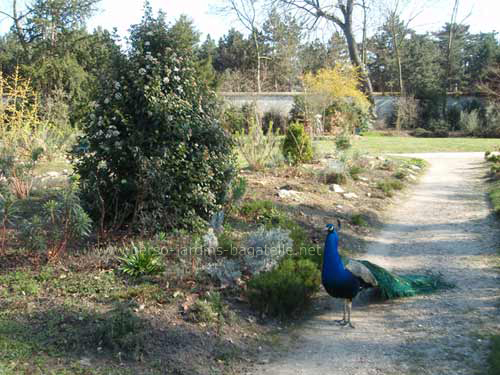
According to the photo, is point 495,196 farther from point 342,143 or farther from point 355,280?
point 355,280

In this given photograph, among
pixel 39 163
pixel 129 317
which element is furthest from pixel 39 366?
pixel 39 163

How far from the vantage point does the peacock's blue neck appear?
14.1 ft

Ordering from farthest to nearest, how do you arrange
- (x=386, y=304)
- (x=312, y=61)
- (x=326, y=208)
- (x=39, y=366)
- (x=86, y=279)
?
(x=312, y=61)
(x=326, y=208)
(x=386, y=304)
(x=86, y=279)
(x=39, y=366)

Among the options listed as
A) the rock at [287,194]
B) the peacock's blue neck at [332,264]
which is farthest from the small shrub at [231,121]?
the peacock's blue neck at [332,264]

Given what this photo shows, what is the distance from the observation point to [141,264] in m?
4.70

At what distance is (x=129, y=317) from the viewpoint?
373cm

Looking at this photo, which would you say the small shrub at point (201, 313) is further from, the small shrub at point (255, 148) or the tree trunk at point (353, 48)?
the tree trunk at point (353, 48)

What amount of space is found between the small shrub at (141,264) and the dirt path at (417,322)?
1462mm

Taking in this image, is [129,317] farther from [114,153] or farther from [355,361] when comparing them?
[114,153]

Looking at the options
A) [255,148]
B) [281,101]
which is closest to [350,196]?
[255,148]

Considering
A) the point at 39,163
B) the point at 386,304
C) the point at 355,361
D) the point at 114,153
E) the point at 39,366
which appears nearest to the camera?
the point at 39,366

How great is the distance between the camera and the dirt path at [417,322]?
3.77m

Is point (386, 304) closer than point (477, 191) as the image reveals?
Yes

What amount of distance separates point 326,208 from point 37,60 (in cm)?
2153
